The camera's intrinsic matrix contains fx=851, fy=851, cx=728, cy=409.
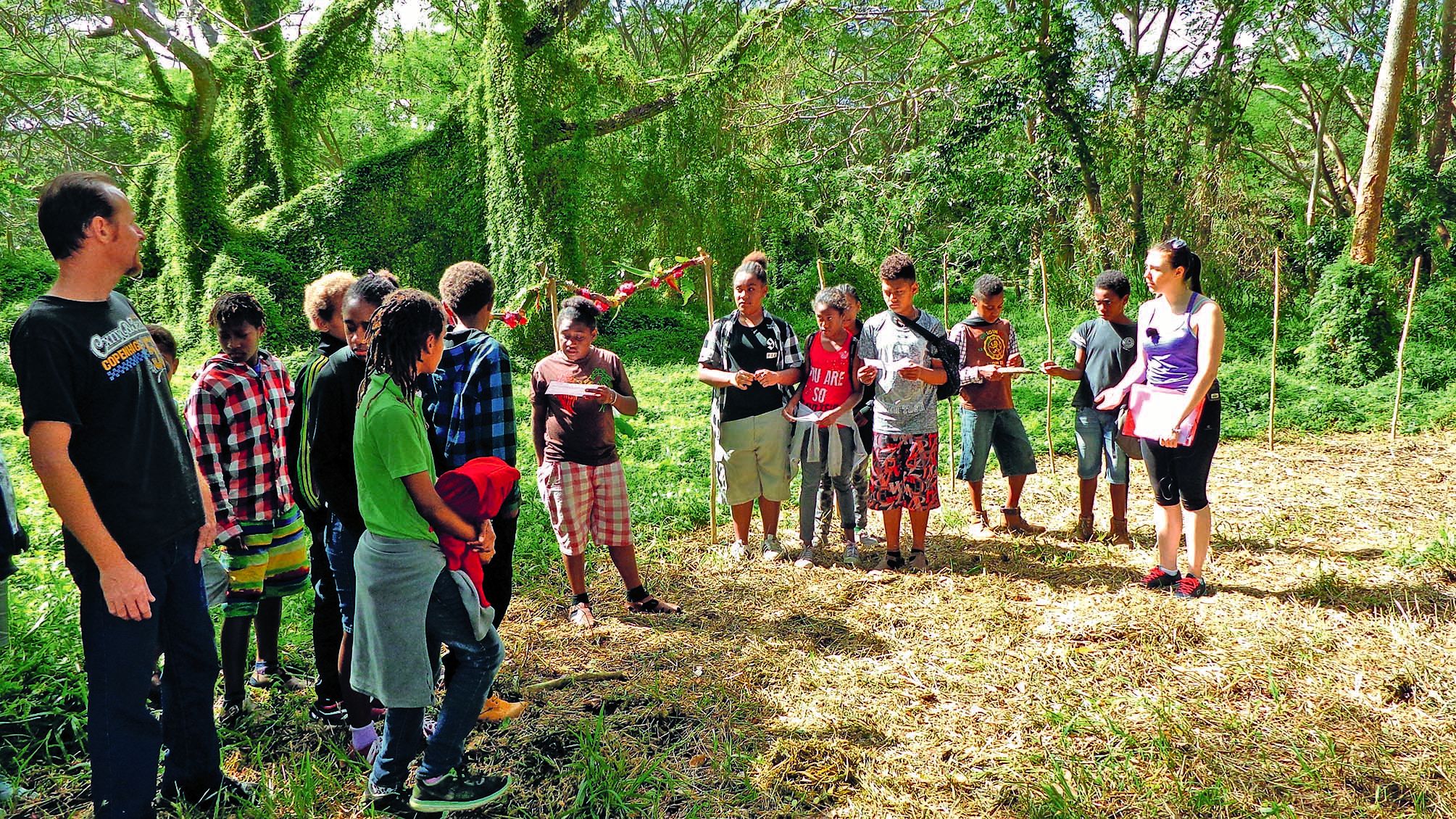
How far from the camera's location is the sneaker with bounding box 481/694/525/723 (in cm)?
338

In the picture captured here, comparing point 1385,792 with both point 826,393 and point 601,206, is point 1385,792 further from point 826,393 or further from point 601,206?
point 601,206

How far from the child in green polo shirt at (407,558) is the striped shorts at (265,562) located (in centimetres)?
96

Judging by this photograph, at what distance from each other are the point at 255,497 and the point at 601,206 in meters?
14.0

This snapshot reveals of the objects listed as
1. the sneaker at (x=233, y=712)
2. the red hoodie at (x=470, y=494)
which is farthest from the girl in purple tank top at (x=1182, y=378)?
the sneaker at (x=233, y=712)

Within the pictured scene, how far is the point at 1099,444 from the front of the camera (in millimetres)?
5117

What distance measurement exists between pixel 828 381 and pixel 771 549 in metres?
1.07

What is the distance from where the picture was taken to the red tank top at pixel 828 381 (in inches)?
194

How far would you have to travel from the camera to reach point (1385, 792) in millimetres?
2693

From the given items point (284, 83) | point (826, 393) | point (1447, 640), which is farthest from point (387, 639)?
point (284, 83)

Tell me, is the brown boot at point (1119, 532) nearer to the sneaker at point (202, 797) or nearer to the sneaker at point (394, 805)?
the sneaker at point (394, 805)

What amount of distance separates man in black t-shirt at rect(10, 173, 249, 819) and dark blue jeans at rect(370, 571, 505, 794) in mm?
608

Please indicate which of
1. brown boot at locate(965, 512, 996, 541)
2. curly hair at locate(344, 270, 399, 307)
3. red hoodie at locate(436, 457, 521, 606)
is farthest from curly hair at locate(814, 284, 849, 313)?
red hoodie at locate(436, 457, 521, 606)

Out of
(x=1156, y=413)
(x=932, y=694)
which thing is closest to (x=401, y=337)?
(x=932, y=694)

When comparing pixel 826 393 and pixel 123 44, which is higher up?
pixel 123 44
